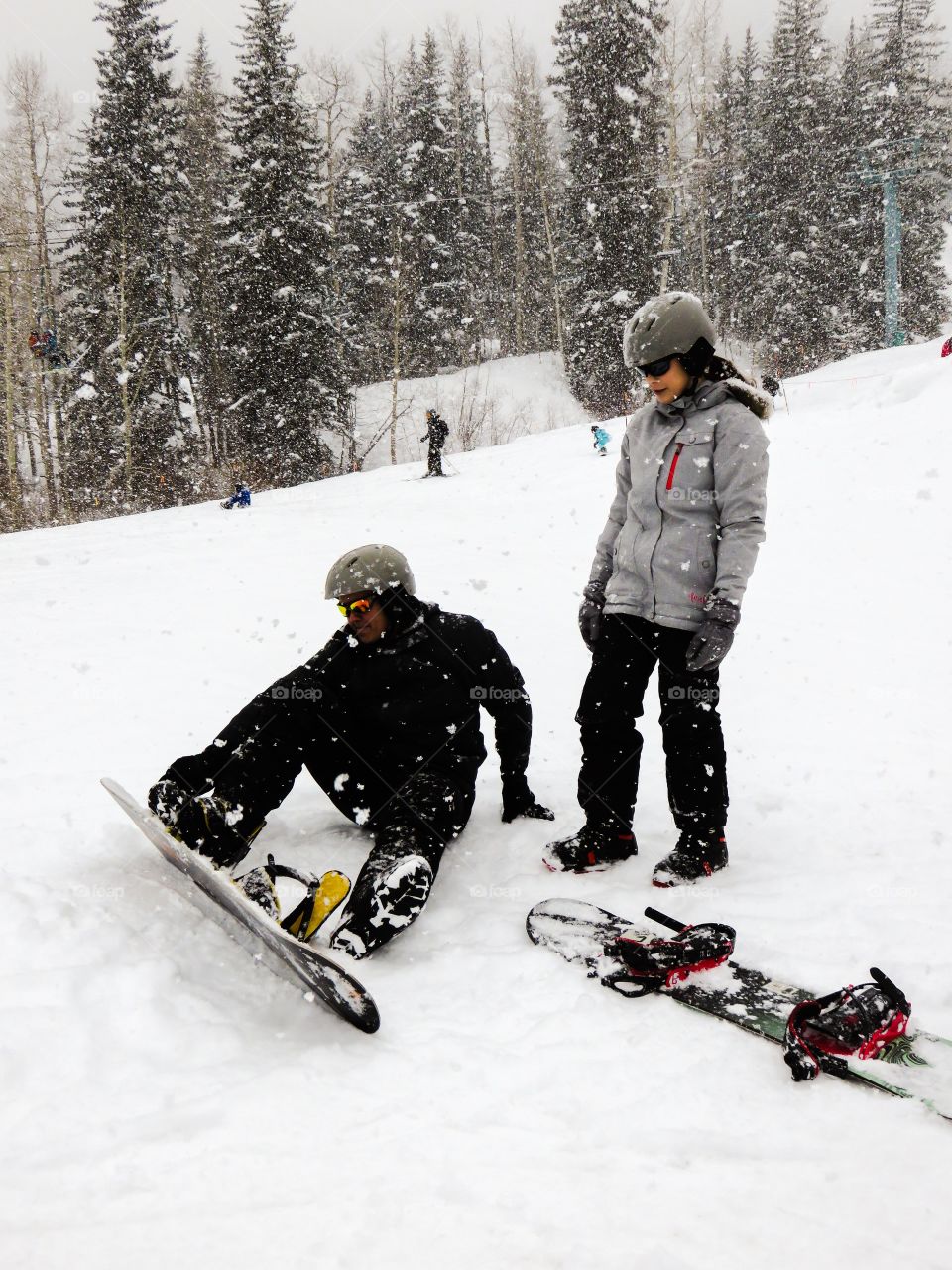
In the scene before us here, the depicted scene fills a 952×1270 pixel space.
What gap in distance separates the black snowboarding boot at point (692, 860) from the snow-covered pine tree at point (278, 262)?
22798mm

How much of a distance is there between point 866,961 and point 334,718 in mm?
2182

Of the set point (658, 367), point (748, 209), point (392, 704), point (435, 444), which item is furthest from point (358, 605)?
point (748, 209)

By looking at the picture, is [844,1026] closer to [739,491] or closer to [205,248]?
[739,491]

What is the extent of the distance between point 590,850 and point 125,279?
24718 mm

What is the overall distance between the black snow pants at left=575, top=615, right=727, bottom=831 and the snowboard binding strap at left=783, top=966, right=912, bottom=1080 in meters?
1.07

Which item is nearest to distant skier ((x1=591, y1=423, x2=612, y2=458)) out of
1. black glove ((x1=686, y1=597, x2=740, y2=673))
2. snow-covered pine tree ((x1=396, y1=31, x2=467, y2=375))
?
black glove ((x1=686, y1=597, x2=740, y2=673))

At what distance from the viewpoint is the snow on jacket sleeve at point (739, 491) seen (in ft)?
9.76

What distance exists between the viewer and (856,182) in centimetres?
2973

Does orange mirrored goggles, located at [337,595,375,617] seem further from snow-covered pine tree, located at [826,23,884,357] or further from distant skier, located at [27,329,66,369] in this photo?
snow-covered pine tree, located at [826,23,884,357]

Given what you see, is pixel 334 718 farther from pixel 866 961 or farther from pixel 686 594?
pixel 866 961

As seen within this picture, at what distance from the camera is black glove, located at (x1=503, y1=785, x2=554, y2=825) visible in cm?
376

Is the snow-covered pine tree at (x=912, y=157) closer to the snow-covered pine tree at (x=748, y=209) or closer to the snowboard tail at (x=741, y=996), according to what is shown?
the snow-covered pine tree at (x=748, y=209)

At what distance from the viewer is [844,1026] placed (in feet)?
7.09

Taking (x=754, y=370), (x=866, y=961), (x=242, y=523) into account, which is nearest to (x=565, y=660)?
(x=866, y=961)
